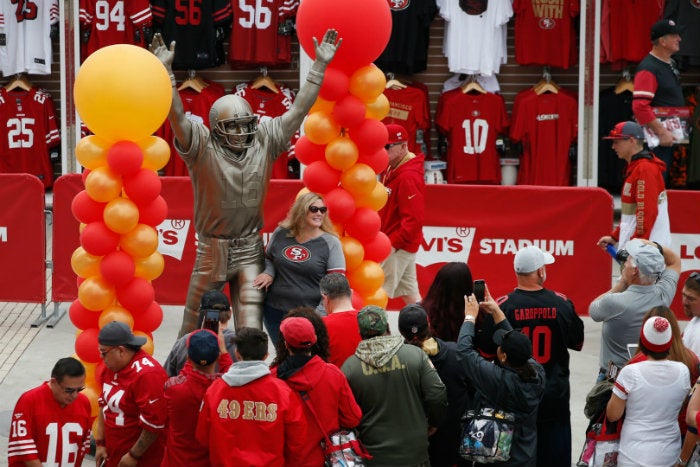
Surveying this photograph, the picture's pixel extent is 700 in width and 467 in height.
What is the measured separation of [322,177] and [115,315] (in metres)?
1.71

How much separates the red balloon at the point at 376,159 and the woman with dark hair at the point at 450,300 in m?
1.98

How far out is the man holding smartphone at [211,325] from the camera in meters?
6.47

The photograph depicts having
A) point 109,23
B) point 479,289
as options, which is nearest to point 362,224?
point 479,289

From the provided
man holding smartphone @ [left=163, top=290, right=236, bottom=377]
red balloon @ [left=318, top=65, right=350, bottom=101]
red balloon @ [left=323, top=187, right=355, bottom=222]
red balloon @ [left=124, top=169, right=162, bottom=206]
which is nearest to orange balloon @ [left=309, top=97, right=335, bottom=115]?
red balloon @ [left=318, top=65, right=350, bottom=101]

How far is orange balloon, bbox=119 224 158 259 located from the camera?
7809mm

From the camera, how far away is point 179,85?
15289 millimetres

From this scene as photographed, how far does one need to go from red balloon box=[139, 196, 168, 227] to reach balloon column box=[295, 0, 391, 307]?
3.66ft

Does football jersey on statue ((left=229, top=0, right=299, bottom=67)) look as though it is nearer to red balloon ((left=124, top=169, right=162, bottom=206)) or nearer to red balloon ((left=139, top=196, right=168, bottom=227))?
red balloon ((left=139, top=196, right=168, bottom=227))

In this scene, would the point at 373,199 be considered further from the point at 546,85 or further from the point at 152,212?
the point at 546,85

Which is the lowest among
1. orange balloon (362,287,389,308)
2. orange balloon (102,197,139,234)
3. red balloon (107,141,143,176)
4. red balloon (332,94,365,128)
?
orange balloon (362,287,389,308)

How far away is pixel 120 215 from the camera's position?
765cm

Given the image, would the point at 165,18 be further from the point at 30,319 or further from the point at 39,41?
the point at 30,319

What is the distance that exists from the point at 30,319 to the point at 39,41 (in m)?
4.82

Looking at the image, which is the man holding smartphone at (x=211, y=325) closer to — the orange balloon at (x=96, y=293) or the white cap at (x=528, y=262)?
the orange balloon at (x=96, y=293)
